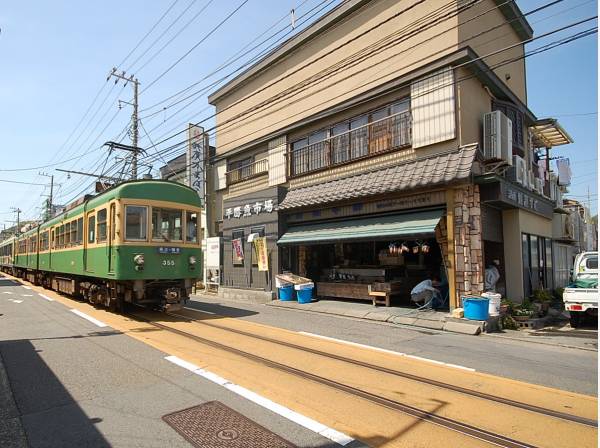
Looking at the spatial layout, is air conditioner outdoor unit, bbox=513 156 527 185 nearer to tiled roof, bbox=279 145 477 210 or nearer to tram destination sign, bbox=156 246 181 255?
tiled roof, bbox=279 145 477 210

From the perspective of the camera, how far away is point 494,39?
43.7 ft

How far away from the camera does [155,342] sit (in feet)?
26.0

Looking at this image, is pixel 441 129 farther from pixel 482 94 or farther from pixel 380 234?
pixel 380 234

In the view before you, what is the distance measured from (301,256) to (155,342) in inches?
367

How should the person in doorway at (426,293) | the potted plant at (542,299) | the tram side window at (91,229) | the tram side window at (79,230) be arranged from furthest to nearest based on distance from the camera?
the tram side window at (79,230) → the potted plant at (542,299) → the person in doorway at (426,293) → the tram side window at (91,229)

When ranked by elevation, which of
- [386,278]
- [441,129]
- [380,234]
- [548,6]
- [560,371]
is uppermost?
[548,6]

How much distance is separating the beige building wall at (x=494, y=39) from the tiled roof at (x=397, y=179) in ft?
10.6

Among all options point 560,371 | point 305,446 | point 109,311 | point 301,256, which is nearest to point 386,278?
point 301,256

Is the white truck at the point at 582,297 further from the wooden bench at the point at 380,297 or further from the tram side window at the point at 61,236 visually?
the tram side window at the point at 61,236

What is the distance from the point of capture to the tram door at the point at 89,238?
12000 millimetres

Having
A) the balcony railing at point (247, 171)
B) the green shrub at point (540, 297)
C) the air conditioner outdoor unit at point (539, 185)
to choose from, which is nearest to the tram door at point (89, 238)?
the balcony railing at point (247, 171)

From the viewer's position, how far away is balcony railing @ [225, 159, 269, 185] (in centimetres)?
1823

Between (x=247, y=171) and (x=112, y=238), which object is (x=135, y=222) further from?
(x=247, y=171)

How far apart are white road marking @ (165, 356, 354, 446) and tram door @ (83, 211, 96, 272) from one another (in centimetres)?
728
